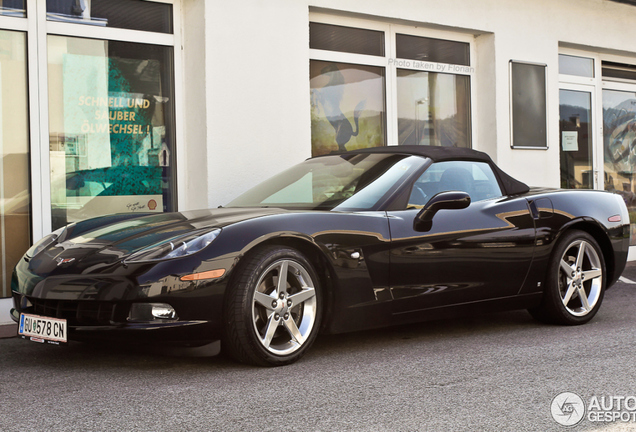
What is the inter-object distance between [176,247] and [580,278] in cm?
326

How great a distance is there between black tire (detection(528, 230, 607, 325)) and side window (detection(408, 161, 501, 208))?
0.70 meters

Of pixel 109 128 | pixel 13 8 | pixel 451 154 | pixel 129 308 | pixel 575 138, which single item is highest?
pixel 13 8

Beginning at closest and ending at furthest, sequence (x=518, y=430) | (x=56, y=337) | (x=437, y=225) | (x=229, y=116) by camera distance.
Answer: (x=518, y=430), (x=56, y=337), (x=437, y=225), (x=229, y=116)

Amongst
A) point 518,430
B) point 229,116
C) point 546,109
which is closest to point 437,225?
point 518,430

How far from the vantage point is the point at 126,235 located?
13.2ft

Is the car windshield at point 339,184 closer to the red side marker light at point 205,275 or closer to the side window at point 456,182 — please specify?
the side window at point 456,182

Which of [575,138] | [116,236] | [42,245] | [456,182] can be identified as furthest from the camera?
[575,138]

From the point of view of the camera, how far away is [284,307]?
13.0ft

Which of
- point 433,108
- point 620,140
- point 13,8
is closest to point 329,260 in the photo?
point 13,8

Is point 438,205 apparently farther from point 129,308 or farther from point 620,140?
point 620,140

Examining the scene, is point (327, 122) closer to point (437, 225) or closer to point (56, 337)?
point (437, 225)

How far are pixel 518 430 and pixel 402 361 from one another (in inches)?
51.8

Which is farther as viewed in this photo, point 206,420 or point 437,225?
point 437,225

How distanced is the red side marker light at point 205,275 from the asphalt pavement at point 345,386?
448 millimetres
